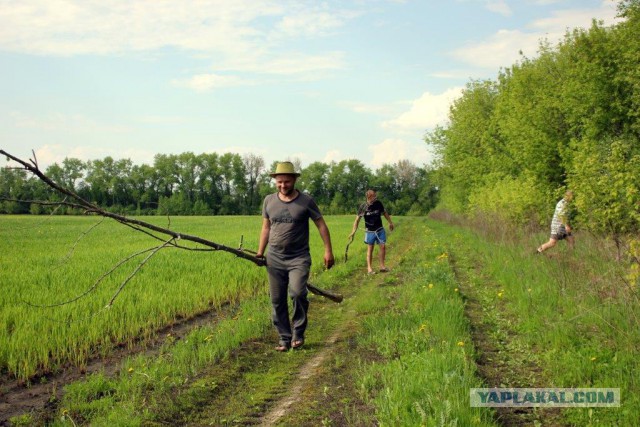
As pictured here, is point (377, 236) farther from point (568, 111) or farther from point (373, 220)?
point (568, 111)

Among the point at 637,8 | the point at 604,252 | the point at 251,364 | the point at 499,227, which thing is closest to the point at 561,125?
the point at 637,8

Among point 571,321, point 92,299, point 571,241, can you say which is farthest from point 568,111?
point 92,299

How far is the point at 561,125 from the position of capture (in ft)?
74.0

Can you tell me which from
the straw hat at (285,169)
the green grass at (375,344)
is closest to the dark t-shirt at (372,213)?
the green grass at (375,344)

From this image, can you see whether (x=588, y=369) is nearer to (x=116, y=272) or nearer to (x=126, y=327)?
(x=126, y=327)

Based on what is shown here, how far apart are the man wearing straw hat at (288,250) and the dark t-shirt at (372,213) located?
6577mm

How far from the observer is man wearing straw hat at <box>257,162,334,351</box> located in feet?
22.5

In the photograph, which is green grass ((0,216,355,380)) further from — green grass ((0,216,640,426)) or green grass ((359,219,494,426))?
green grass ((359,219,494,426))

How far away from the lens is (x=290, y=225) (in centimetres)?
692

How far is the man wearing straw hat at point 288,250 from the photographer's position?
6.87 meters

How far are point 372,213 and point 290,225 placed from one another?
6.91 metres

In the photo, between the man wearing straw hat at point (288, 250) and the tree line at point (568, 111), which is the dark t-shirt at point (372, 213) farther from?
the man wearing straw hat at point (288, 250)

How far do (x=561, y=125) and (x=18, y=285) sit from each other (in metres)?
→ 21.6

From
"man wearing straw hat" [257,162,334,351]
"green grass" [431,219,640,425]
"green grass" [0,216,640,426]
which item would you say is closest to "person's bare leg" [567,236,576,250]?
"green grass" [431,219,640,425]
